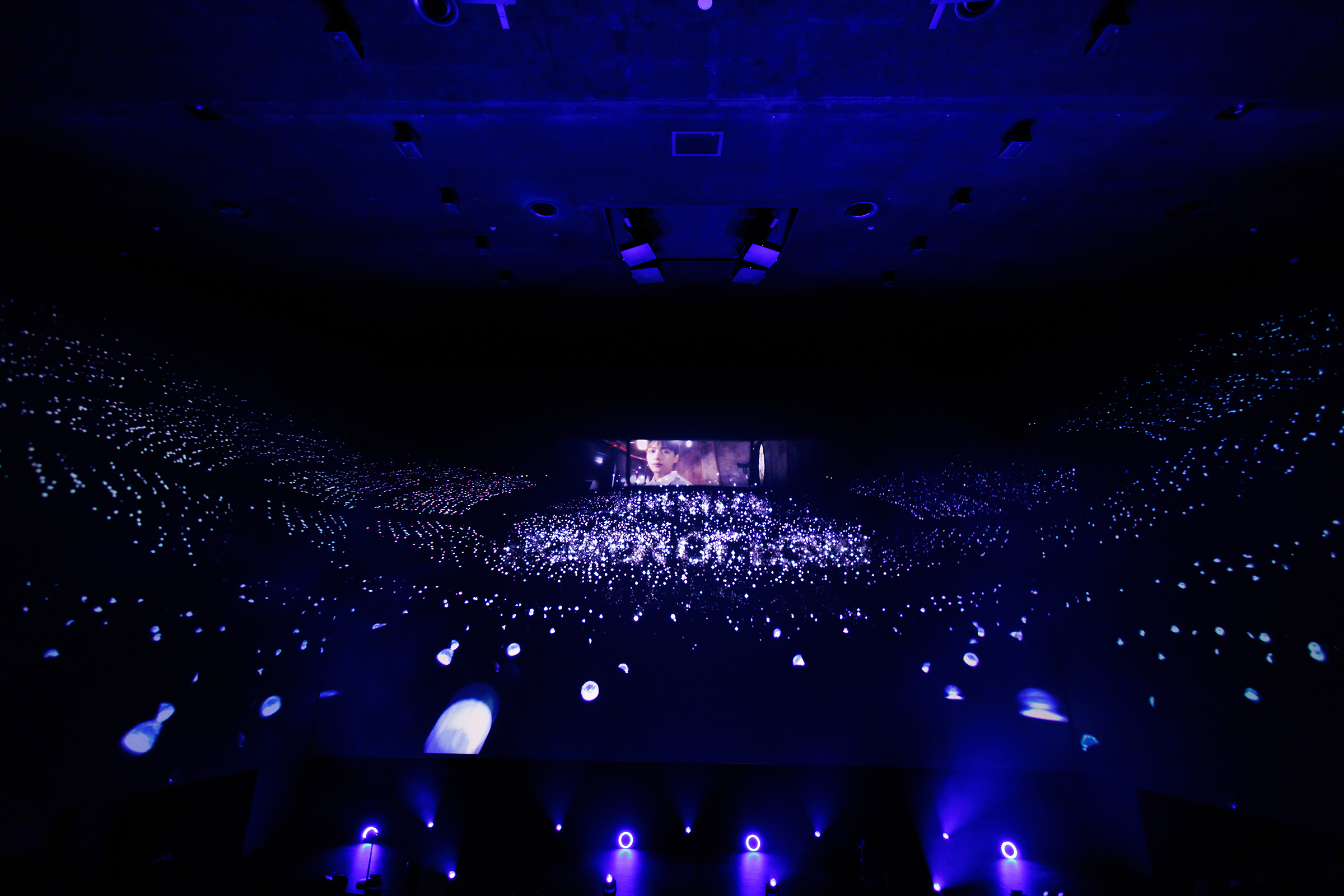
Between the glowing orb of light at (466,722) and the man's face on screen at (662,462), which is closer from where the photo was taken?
the glowing orb of light at (466,722)

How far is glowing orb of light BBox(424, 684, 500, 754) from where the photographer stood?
13.5 feet

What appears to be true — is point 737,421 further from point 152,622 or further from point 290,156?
point 152,622

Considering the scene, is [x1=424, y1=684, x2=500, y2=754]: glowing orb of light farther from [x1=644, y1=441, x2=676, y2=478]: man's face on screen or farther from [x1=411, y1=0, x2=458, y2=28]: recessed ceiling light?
[x1=411, y1=0, x2=458, y2=28]: recessed ceiling light

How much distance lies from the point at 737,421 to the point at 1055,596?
9.95 feet

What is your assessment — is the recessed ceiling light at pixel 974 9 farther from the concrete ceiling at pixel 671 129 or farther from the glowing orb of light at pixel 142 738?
the glowing orb of light at pixel 142 738

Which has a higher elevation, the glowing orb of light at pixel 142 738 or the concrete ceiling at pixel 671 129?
the concrete ceiling at pixel 671 129

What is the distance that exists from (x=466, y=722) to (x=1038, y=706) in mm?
4622

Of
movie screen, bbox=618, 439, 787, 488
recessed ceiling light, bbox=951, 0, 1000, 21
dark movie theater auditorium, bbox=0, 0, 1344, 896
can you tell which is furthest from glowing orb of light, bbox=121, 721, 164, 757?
recessed ceiling light, bbox=951, 0, 1000, 21

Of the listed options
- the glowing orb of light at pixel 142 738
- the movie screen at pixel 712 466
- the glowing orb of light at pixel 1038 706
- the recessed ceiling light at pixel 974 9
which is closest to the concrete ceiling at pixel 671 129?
the recessed ceiling light at pixel 974 9

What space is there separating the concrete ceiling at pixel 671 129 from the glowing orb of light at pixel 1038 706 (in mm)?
3238

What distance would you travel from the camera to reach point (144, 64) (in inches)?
74.3

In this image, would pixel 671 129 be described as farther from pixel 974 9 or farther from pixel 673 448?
pixel 673 448

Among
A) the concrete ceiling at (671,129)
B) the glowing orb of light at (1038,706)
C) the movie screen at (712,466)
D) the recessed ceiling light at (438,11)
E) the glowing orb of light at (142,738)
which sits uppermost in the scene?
the concrete ceiling at (671,129)

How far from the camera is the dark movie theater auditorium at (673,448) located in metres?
1.95
